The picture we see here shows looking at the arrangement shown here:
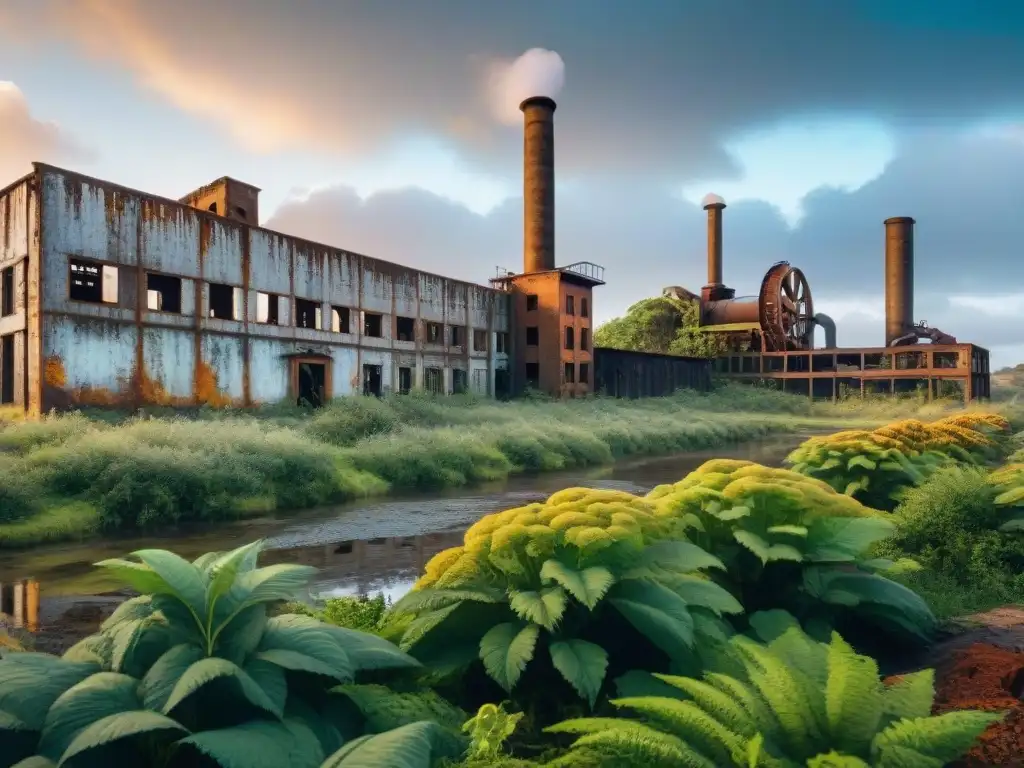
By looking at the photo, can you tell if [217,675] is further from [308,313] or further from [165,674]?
[308,313]

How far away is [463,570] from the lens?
10.8 feet

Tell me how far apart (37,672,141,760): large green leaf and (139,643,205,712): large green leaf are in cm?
6

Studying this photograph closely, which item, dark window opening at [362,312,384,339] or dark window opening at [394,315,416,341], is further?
dark window opening at [394,315,416,341]

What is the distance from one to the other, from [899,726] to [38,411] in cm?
1772

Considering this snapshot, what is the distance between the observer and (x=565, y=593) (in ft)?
10.0

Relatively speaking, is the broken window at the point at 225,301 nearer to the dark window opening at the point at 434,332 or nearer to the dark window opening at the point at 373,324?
the dark window opening at the point at 373,324

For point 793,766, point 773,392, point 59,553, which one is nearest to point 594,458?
point 59,553

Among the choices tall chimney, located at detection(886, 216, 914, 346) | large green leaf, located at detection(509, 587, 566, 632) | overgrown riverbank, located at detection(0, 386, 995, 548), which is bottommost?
overgrown riverbank, located at detection(0, 386, 995, 548)

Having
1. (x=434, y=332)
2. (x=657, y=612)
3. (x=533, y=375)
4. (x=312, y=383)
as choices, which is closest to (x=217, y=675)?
(x=657, y=612)

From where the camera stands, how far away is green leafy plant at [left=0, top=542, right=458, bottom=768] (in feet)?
6.73

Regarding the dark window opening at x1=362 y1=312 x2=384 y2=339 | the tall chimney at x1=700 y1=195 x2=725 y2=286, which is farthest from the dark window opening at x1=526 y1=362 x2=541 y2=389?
the tall chimney at x1=700 y1=195 x2=725 y2=286

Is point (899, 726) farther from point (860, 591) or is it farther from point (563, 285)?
point (563, 285)

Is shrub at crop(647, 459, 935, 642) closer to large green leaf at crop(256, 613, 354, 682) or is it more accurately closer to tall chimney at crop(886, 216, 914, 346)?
large green leaf at crop(256, 613, 354, 682)

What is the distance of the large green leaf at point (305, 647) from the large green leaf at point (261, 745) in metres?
0.20
